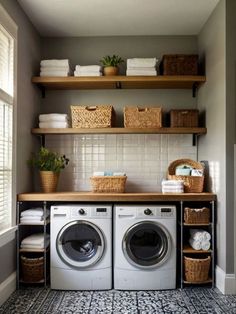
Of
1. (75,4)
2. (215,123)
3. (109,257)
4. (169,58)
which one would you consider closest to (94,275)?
(109,257)

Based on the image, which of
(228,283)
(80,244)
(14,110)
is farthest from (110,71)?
(228,283)

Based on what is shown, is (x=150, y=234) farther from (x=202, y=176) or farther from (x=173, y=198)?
(x=202, y=176)

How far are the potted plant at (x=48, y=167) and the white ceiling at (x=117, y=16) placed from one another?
4.55ft

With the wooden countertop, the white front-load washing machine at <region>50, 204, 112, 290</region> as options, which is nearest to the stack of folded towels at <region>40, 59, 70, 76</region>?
the wooden countertop

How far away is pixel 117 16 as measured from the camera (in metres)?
3.38

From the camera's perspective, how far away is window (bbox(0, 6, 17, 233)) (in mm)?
2863

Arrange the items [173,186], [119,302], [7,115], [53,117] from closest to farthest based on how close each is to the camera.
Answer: [119,302] → [7,115] → [173,186] → [53,117]

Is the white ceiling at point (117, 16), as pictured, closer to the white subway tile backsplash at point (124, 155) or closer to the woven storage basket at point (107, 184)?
the white subway tile backsplash at point (124, 155)

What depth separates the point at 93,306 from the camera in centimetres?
277

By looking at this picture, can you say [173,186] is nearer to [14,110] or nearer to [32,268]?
[32,268]

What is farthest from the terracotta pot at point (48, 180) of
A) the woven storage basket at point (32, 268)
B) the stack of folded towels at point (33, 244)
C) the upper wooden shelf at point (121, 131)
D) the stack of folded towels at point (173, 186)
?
the stack of folded towels at point (173, 186)

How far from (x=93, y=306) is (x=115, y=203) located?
0.96 metres

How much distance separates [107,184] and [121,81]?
3.61 feet

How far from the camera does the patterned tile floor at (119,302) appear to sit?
269 centimetres
